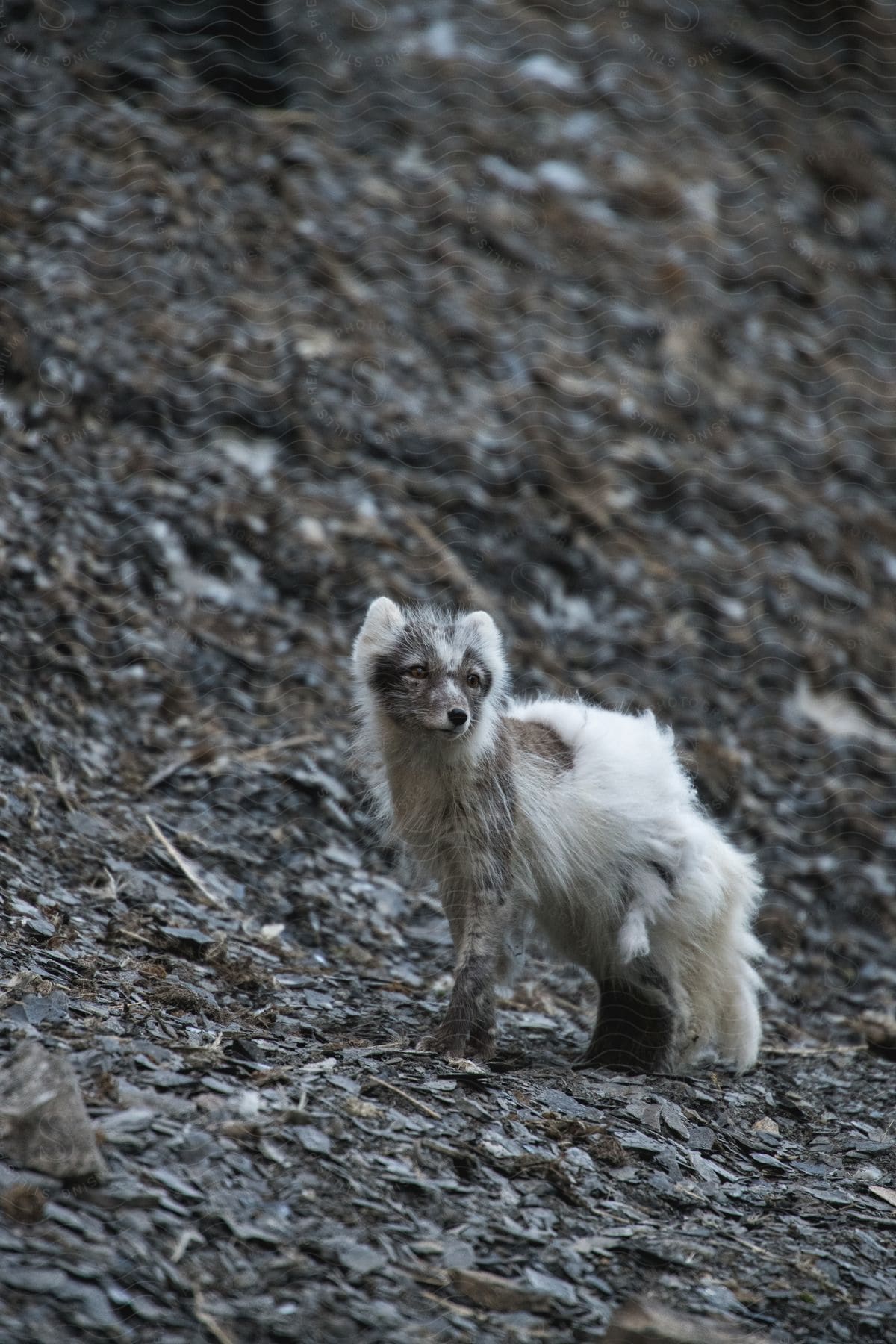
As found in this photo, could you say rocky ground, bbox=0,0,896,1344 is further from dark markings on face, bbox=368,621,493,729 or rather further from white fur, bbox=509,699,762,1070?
dark markings on face, bbox=368,621,493,729

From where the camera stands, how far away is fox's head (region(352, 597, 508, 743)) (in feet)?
18.4

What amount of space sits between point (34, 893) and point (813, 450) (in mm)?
9493

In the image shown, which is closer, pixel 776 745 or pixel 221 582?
pixel 221 582

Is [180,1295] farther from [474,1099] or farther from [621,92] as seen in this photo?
[621,92]

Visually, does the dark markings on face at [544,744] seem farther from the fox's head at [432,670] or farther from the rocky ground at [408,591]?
the rocky ground at [408,591]

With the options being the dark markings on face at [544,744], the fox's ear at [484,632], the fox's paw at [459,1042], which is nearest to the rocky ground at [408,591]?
the fox's paw at [459,1042]

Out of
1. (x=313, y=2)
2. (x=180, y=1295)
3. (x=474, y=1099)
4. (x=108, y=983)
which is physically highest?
(x=313, y=2)

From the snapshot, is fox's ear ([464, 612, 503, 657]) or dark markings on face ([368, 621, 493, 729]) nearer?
dark markings on face ([368, 621, 493, 729])

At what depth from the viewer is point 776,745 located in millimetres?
10078

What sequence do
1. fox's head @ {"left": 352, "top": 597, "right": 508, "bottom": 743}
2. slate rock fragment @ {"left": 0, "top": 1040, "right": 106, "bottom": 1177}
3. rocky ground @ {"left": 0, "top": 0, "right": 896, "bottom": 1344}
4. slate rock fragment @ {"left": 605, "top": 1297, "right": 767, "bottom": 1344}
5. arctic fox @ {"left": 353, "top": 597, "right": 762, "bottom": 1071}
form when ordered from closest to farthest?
slate rock fragment @ {"left": 605, "top": 1297, "right": 767, "bottom": 1344} < slate rock fragment @ {"left": 0, "top": 1040, "right": 106, "bottom": 1177} < rocky ground @ {"left": 0, "top": 0, "right": 896, "bottom": 1344} < fox's head @ {"left": 352, "top": 597, "right": 508, "bottom": 743} < arctic fox @ {"left": 353, "top": 597, "right": 762, "bottom": 1071}

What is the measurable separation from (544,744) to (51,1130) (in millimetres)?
3013

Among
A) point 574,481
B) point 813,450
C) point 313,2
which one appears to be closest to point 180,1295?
point 574,481

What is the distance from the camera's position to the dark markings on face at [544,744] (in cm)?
606

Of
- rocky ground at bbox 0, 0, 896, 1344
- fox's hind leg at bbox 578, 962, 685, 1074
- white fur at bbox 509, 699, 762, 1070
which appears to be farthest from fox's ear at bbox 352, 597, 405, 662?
fox's hind leg at bbox 578, 962, 685, 1074
